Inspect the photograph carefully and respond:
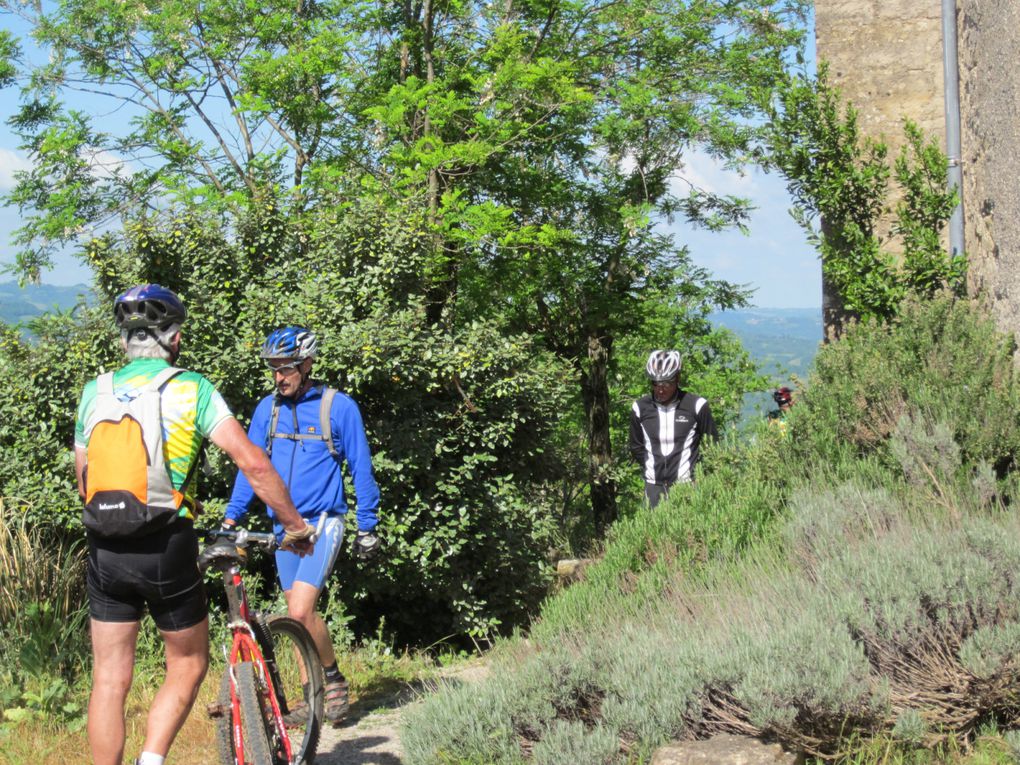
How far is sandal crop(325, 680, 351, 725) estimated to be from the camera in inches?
211

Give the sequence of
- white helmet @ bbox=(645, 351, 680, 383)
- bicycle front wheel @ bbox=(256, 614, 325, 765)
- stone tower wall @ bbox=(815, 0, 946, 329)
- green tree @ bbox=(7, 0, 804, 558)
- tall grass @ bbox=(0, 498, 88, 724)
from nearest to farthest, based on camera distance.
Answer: bicycle front wheel @ bbox=(256, 614, 325, 765)
tall grass @ bbox=(0, 498, 88, 724)
white helmet @ bbox=(645, 351, 680, 383)
stone tower wall @ bbox=(815, 0, 946, 329)
green tree @ bbox=(7, 0, 804, 558)

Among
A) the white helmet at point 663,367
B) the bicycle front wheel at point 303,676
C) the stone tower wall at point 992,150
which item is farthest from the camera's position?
the white helmet at point 663,367

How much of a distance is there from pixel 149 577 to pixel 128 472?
0.37 m

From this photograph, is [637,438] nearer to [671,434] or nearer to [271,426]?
[671,434]

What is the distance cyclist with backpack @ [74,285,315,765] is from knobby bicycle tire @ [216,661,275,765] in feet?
0.64

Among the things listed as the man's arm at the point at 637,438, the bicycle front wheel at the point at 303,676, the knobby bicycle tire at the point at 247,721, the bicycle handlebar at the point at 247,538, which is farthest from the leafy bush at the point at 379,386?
the knobby bicycle tire at the point at 247,721

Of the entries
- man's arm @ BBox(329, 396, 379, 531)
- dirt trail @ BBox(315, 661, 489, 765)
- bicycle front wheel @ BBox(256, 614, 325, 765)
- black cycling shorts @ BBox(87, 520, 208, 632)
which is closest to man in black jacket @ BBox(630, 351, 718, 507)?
dirt trail @ BBox(315, 661, 489, 765)

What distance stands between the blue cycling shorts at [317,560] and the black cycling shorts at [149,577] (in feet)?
4.35

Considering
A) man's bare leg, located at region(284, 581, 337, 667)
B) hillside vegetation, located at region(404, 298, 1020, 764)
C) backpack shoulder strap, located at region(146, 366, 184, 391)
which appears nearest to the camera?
backpack shoulder strap, located at region(146, 366, 184, 391)

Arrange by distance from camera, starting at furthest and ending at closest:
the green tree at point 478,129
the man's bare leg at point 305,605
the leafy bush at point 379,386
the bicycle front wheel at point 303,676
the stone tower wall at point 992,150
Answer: the green tree at point 478,129 → the leafy bush at point 379,386 → the stone tower wall at point 992,150 → the man's bare leg at point 305,605 → the bicycle front wheel at point 303,676

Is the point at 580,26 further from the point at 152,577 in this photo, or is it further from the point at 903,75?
the point at 152,577

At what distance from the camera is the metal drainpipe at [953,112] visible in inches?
318

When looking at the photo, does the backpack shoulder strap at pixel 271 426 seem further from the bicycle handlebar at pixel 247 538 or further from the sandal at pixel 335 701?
the sandal at pixel 335 701

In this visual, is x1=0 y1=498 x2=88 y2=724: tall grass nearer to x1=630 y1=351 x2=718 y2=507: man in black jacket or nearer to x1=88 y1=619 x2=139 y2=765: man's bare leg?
x1=88 y1=619 x2=139 y2=765: man's bare leg
